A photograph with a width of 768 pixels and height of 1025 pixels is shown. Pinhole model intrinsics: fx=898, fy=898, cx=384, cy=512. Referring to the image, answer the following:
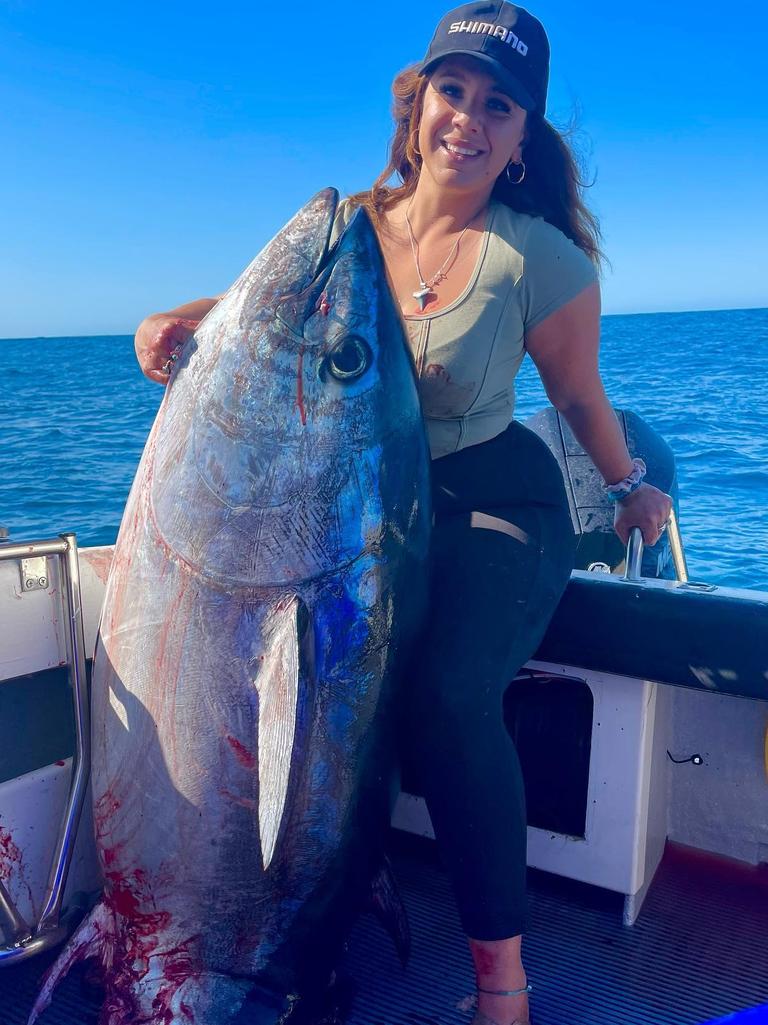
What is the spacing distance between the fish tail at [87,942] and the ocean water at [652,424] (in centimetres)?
784

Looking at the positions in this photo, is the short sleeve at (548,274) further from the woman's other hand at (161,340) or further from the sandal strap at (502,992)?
the sandal strap at (502,992)

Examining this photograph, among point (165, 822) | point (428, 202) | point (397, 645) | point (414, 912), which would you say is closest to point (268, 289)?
point (428, 202)

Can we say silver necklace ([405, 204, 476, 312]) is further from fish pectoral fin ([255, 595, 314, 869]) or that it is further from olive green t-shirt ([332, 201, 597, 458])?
fish pectoral fin ([255, 595, 314, 869])

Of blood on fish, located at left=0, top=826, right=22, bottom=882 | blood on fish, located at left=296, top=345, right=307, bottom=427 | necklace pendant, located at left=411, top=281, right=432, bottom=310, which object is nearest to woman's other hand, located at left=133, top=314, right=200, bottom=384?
blood on fish, located at left=296, top=345, right=307, bottom=427

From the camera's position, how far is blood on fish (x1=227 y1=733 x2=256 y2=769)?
1784mm

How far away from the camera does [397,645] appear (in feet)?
6.18

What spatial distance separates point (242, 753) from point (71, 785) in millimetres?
518

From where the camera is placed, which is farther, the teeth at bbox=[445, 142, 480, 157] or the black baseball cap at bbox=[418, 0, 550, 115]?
the teeth at bbox=[445, 142, 480, 157]

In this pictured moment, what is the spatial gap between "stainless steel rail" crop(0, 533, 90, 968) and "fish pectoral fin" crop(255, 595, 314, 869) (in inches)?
19.7

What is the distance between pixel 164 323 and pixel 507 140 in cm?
96

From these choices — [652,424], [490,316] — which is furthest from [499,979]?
[652,424]

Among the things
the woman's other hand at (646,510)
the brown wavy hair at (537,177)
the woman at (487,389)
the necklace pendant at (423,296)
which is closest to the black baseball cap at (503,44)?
the woman at (487,389)

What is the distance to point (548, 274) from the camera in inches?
82.6

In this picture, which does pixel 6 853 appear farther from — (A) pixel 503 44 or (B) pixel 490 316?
(A) pixel 503 44
